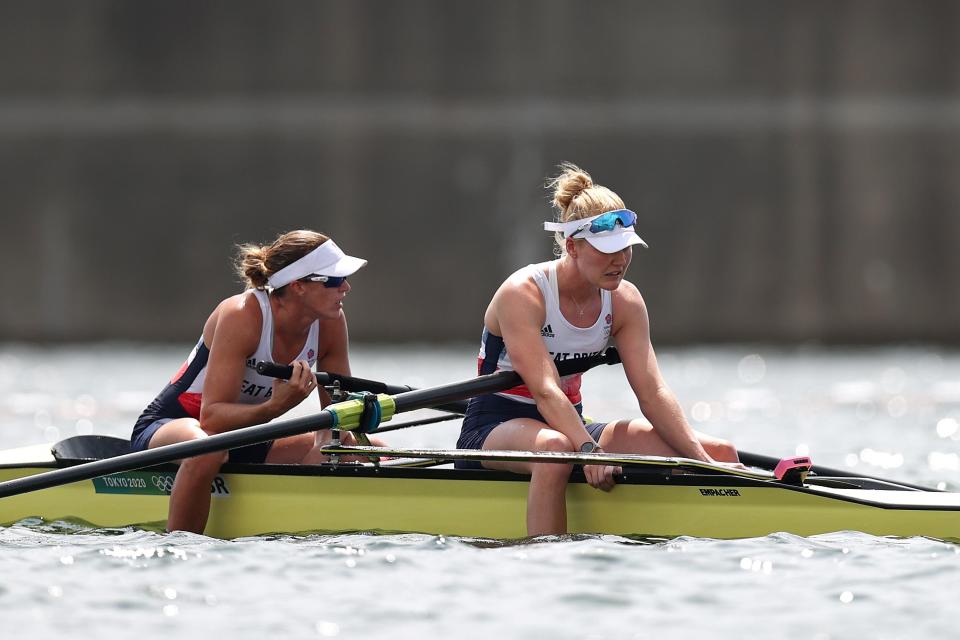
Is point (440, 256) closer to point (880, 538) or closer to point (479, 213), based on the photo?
point (479, 213)

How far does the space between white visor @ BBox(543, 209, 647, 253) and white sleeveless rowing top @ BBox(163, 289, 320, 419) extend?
130cm

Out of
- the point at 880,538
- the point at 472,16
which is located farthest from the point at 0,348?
the point at 880,538

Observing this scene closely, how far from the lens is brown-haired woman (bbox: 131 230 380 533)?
605 cm

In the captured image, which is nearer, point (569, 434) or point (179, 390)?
point (569, 434)

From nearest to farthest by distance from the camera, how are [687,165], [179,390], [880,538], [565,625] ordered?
[565,625], [880,538], [179,390], [687,165]

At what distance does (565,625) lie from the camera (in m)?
4.58

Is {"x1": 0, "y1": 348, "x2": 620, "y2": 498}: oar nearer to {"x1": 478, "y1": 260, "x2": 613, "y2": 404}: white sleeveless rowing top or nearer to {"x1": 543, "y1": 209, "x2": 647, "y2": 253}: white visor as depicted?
{"x1": 478, "y1": 260, "x2": 613, "y2": 404}: white sleeveless rowing top

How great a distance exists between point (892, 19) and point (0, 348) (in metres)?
14.1

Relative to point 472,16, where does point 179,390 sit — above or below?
below

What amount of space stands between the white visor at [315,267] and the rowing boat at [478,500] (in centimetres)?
76

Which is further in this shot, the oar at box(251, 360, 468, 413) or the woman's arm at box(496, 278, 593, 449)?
the oar at box(251, 360, 468, 413)

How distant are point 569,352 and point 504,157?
1470 cm

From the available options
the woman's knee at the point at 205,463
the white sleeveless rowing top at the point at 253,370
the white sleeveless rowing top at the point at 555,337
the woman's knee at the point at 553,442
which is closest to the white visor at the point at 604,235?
the white sleeveless rowing top at the point at 555,337

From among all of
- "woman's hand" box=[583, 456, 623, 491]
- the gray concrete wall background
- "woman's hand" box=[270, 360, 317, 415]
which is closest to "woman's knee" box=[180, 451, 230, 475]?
"woman's hand" box=[270, 360, 317, 415]
